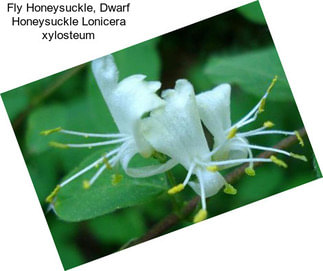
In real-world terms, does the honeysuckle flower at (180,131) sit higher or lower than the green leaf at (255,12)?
lower

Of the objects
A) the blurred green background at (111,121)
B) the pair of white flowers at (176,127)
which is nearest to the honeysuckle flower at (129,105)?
the pair of white flowers at (176,127)

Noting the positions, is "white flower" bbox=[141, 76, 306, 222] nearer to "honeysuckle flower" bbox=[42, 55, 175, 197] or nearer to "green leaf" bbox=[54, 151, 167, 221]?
"honeysuckle flower" bbox=[42, 55, 175, 197]

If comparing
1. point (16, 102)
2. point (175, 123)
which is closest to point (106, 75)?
point (175, 123)

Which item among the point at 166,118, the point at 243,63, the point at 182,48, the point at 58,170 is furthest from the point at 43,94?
the point at 166,118

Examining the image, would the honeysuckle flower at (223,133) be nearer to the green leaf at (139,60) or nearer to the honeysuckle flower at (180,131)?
the honeysuckle flower at (180,131)

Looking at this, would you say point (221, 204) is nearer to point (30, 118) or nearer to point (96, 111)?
point (96, 111)
